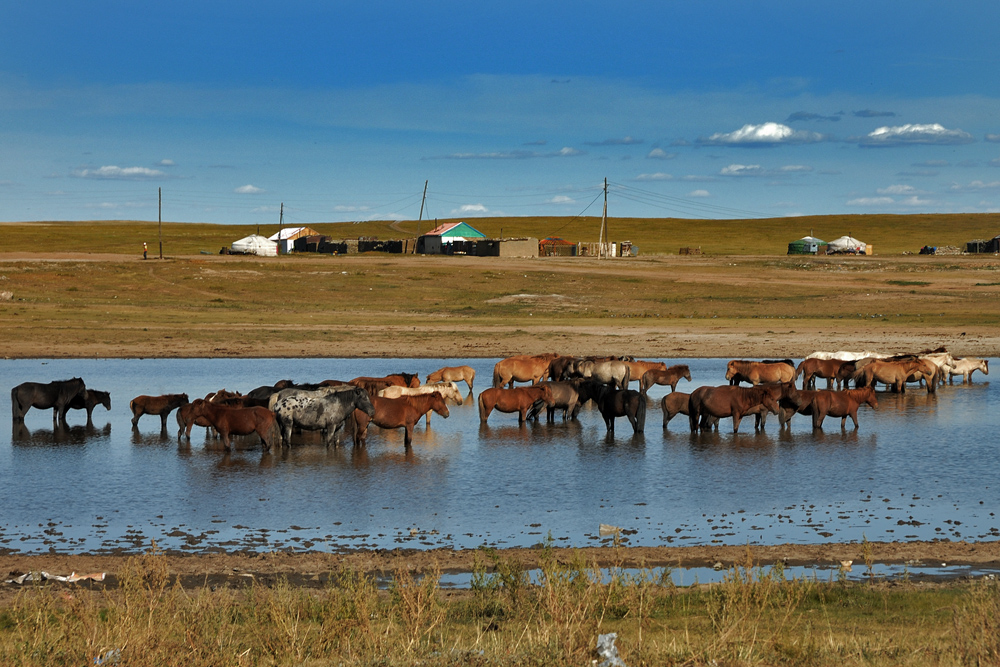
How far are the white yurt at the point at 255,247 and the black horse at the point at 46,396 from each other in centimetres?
7393

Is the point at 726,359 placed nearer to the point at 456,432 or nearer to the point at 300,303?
the point at 456,432

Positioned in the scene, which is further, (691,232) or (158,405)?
(691,232)

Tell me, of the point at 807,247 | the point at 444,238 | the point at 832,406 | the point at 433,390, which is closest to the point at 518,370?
the point at 433,390

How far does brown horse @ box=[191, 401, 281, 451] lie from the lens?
16328 millimetres

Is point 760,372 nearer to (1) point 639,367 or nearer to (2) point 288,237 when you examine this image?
(1) point 639,367

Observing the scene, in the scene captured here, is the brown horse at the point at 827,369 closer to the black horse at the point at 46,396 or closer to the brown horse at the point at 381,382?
the brown horse at the point at 381,382

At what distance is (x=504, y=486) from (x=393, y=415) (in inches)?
154

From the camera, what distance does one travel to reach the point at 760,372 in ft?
77.3

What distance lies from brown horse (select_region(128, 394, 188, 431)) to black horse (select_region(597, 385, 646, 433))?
793 cm

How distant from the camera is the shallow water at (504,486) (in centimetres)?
1150

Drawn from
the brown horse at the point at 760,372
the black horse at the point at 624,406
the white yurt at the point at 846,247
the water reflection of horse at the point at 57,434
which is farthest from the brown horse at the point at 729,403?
the white yurt at the point at 846,247

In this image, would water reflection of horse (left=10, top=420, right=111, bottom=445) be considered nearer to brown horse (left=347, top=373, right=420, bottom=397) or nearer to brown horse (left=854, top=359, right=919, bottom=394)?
brown horse (left=347, top=373, right=420, bottom=397)

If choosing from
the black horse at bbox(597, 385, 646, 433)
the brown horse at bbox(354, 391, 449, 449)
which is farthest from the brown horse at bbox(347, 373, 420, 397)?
the black horse at bbox(597, 385, 646, 433)

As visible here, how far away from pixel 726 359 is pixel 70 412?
62.3 feet
